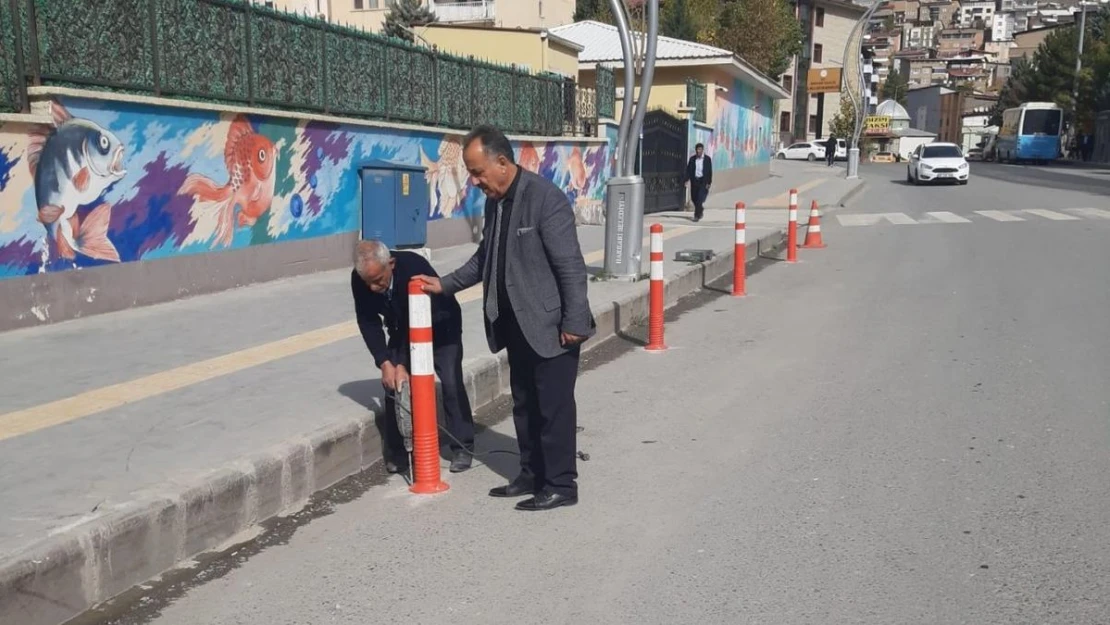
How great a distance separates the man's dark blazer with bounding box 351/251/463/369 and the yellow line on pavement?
1.73m

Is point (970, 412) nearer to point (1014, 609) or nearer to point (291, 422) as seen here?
point (1014, 609)

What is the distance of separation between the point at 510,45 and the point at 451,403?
19.3 m

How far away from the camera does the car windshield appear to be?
108 feet

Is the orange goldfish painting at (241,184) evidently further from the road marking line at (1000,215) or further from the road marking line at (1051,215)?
the road marking line at (1051,215)

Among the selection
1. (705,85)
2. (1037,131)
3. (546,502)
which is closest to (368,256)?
(546,502)

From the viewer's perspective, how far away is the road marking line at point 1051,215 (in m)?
20.0

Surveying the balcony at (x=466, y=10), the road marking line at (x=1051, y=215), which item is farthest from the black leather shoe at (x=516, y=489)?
the balcony at (x=466, y=10)

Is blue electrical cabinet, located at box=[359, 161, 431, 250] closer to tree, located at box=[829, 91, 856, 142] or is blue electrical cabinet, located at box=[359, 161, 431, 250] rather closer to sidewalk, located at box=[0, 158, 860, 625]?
sidewalk, located at box=[0, 158, 860, 625]

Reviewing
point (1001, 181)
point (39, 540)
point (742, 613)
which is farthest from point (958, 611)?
point (1001, 181)

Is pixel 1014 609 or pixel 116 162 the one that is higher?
pixel 116 162

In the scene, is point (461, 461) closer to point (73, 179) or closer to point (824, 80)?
point (73, 179)

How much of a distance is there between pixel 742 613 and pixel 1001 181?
116ft

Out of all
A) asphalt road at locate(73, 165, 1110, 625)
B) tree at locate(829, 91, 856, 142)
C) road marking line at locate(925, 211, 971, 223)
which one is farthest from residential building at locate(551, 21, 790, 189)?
tree at locate(829, 91, 856, 142)

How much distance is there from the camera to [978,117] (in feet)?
329
